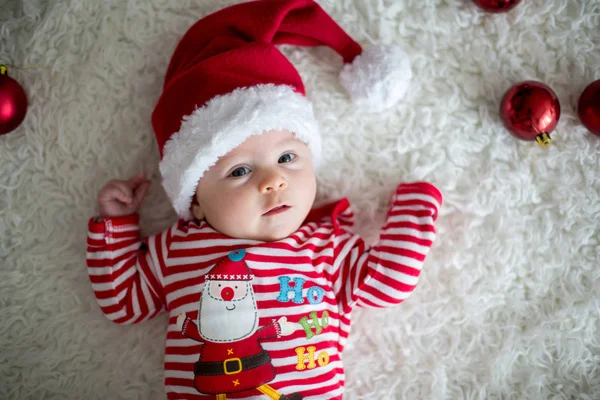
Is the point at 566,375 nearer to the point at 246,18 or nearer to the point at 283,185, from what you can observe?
the point at 283,185

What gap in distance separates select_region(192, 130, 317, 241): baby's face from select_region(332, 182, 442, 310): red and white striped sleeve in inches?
5.9

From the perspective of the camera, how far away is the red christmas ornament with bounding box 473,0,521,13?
3.84ft

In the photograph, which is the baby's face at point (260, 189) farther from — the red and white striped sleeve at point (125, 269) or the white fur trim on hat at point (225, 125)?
the red and white striped sleeve at point (125, 269)

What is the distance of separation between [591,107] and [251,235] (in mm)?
802

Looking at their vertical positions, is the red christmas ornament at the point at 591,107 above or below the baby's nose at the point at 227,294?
below

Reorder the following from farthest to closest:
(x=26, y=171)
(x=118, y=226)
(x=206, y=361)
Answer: (x=26, y=171) < (x=118, y=226) < (x=206, y=361)

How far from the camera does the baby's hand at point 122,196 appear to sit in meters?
1.15

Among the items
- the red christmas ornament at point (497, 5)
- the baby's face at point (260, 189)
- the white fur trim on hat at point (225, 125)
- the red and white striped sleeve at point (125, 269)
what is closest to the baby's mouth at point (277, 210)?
the baby's face at point (260, 189)

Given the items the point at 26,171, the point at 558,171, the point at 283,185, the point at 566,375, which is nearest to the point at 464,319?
the point at 566,375

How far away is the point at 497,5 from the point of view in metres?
1.18

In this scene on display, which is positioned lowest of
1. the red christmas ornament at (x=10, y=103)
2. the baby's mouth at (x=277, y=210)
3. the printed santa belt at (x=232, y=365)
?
the printed santa belt at (x=232, y=365)

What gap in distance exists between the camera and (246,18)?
1.09m

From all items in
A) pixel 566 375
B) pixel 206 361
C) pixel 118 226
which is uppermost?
pixel 118 226

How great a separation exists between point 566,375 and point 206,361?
0.80m
